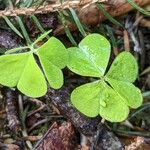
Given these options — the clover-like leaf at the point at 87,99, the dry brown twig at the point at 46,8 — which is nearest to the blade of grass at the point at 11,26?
the dry brown twig at the point at 46,8

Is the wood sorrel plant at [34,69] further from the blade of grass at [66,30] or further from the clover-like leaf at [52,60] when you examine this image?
the blade of grass at [66,30]

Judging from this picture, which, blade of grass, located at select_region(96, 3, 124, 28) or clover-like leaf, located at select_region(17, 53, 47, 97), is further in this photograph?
blade of grass, located at select_region(96, 3, 124, 28)

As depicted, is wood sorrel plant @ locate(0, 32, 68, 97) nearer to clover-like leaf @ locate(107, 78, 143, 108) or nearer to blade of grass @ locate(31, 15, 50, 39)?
blade of grass @ locate(31, 15, 50, 39)

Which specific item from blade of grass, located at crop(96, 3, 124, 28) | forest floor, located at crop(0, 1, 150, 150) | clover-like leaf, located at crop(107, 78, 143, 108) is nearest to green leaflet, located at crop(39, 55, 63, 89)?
forest floor, located at crop(0, 1, 150, 150)

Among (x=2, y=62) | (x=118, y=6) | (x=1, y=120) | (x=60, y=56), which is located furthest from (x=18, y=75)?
(x=118, y=6)

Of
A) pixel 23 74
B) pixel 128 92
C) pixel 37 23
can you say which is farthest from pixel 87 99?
pixel 37 23
